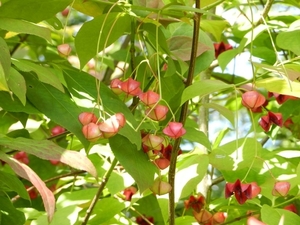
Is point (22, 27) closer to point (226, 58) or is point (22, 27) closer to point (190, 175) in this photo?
point (190, 175)

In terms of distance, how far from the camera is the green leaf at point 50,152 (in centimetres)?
81

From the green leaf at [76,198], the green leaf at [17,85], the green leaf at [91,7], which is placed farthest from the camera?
the green leaf at [76,198]

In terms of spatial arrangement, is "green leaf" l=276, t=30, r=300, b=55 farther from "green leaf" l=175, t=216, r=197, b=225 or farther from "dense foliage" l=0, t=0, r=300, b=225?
"green leaf" l=175, t=216, r=197, b=225

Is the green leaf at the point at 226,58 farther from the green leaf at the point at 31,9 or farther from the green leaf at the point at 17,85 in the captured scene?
the green leaf at the point at 17,85

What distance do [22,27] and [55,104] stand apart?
134mm

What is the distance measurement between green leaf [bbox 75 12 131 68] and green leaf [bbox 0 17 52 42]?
0.20ft

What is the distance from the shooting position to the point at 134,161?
3.27 ft

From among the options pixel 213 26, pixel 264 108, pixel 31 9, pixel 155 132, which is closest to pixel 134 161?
pixel 155 132

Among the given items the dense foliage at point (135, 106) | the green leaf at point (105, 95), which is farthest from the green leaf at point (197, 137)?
the green leaf at point (105, 95)

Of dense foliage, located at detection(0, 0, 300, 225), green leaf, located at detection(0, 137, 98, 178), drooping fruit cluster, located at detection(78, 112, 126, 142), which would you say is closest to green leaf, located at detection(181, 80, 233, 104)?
dense foliage, located at detection(0, 0, 300, 225)

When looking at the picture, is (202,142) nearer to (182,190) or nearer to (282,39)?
(182,190)

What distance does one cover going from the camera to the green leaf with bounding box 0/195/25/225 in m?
1.11

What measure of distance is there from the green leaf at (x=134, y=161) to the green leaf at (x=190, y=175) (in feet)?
0.42

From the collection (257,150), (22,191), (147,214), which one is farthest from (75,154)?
(147,214)
